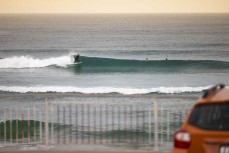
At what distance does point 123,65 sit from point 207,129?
57.0 m

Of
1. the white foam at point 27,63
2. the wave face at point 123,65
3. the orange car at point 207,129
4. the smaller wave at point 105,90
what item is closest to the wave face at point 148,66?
the wave face at point 123,65

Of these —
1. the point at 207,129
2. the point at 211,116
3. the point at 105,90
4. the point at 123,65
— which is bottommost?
the point at 105,90

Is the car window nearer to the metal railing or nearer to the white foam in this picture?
the metal railing

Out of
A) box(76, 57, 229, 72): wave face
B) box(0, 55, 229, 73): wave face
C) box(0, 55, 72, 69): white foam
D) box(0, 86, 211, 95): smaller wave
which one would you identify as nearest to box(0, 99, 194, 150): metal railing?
box(0, 86, 211, 95): smaller wave

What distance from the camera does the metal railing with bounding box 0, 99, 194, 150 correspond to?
10.6m

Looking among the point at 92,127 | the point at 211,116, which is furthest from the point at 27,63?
the point at 211,116

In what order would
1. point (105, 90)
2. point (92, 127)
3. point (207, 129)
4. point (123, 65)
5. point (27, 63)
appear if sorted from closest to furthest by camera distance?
point (207, 129) → point (92, 127) → point (105, 90) → point (27, 63) → point (123, 65)

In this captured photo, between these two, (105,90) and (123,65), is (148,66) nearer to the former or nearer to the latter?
(123,65)

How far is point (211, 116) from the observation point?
18.3 ft

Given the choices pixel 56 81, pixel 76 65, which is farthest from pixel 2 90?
pixel 76 65

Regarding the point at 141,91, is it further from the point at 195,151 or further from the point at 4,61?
A: the point at 195,151

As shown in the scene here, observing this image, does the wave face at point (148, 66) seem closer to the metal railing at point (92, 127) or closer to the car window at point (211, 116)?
the metal railing at point (92, 127)

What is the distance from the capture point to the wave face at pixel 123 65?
190 feet

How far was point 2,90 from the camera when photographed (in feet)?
125
